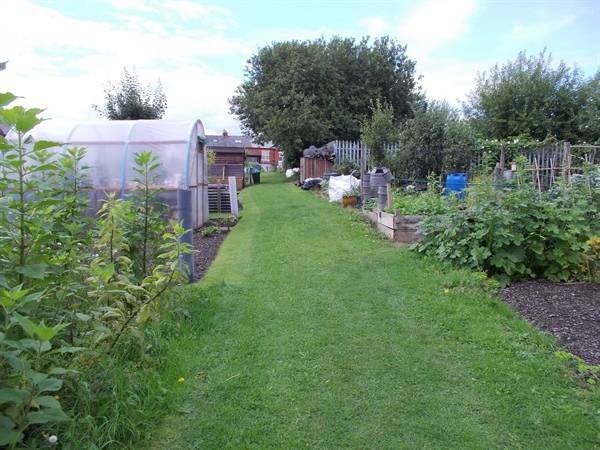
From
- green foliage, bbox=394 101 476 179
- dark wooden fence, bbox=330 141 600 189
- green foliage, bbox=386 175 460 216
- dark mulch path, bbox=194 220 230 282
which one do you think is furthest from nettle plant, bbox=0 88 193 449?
green foliage, bbox=394 101 476 179

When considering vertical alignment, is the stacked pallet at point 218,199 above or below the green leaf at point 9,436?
above

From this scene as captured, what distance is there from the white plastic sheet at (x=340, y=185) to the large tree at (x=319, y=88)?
1177cm

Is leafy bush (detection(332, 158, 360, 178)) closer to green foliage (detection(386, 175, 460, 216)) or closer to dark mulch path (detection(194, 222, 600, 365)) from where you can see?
green foliage (detection(386, 175, 460, 216))

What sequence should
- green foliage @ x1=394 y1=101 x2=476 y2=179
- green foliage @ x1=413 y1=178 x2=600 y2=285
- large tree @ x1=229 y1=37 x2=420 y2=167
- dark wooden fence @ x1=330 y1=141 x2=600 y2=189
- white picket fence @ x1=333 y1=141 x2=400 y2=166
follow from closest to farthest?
green foliage @ x1=413 y1=178 x2=600 y2=285
dark wooden fence @ x1=330 y1=141 x2=600 y2=189
green foliage @ x1=394 y1=101 x2=476 y2=179
white picket fence @ x1=333 y1=141 x2=400 y2=166
large tree @ x1=229 y1=37 x2=420 y2=167

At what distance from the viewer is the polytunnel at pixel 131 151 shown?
9227 mm

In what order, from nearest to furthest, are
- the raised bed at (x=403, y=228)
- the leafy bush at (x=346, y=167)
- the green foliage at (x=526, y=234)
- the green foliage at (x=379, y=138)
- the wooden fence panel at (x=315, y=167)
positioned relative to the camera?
the green foliage at (x=526, y=234), the raised bed at (x=403, y=228), the green foliage at (x=379, y=138), the leafy bush at (x=346, y=167), the wooden fence panel at (x=315, y=167)

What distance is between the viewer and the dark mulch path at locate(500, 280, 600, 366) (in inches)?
132

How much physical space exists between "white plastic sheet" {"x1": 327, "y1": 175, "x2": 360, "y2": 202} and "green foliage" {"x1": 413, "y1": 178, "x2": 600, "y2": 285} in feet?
23.5

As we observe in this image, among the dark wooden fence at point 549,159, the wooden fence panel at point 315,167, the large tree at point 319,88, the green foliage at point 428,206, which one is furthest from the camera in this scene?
the large tree at point 319,88

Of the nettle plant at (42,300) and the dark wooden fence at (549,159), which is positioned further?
the dark wooden fence at (549,159)

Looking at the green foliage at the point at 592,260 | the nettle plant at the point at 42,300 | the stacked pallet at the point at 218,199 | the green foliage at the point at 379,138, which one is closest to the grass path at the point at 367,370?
the nettle plant at the point at 42,300

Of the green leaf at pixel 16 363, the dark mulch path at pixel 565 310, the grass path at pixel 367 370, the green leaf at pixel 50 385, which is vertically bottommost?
the grass path at pixel 367 370

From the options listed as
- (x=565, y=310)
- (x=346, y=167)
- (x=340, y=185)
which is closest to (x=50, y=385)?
(x=565, y=310)

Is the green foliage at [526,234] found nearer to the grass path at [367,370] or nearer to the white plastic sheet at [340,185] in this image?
the grass path at [367,370]
